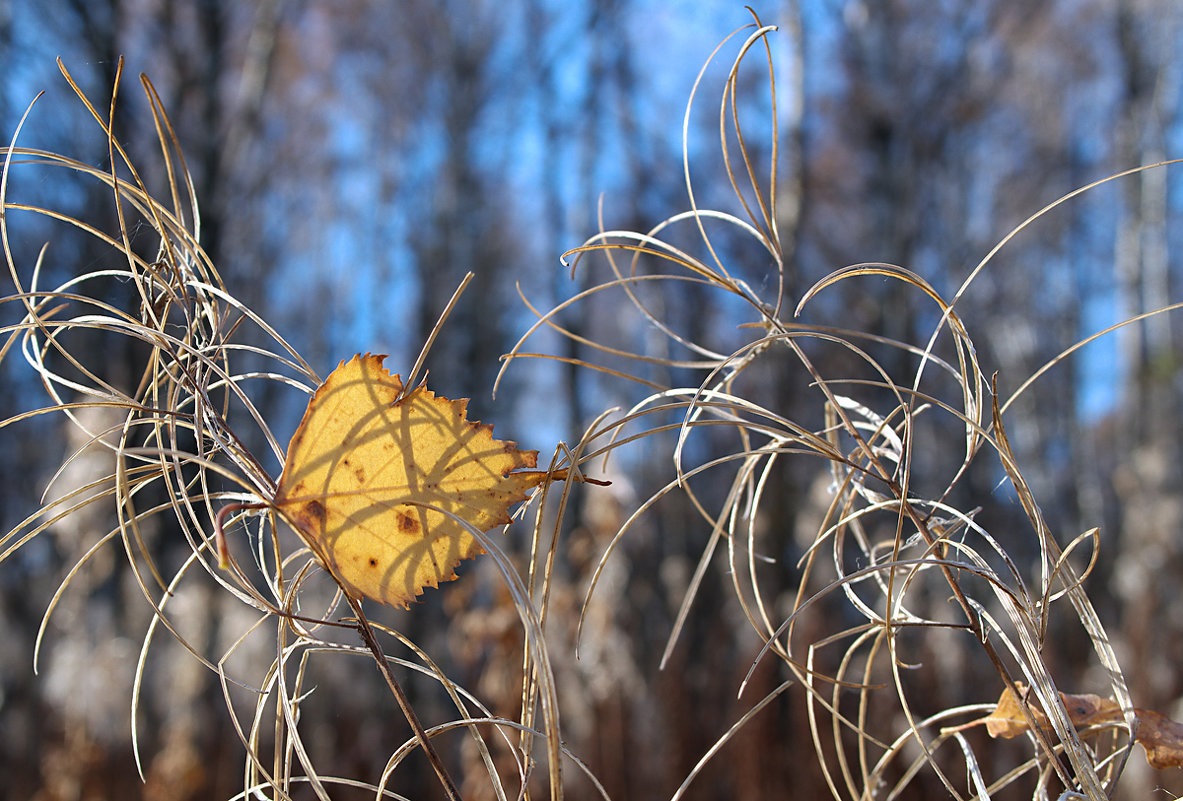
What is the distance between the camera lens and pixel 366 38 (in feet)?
16.5

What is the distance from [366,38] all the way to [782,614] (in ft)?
14.8

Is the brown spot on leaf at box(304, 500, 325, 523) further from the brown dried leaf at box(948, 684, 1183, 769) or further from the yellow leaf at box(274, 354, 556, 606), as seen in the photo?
the brown dried leaf at box(948, 684, 1183, 769)

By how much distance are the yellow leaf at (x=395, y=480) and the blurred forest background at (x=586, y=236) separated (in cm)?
7

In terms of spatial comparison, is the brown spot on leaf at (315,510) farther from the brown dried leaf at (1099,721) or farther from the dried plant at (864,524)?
the brown dried leaf at (1099,721)

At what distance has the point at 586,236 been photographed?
3504 mm

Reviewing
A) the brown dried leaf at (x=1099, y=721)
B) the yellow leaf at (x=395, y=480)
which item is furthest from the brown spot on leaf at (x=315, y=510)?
the brown dried leaf at (x=1099, y=721)

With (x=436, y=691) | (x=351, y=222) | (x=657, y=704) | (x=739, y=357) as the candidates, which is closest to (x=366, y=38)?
(x=351, y=222)

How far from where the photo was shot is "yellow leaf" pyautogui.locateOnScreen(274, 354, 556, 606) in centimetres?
25

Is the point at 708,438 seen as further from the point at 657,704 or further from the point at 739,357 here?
the point at 739,357

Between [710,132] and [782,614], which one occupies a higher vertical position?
[710,132]

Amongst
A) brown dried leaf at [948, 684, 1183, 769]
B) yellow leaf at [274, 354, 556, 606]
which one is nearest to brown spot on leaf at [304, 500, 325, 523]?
yellow leaf at [274, 354, 556, 606]

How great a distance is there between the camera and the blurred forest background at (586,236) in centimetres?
219

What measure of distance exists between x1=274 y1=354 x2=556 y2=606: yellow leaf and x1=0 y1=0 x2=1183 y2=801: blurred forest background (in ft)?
0.23

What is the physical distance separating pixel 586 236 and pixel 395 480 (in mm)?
3332
